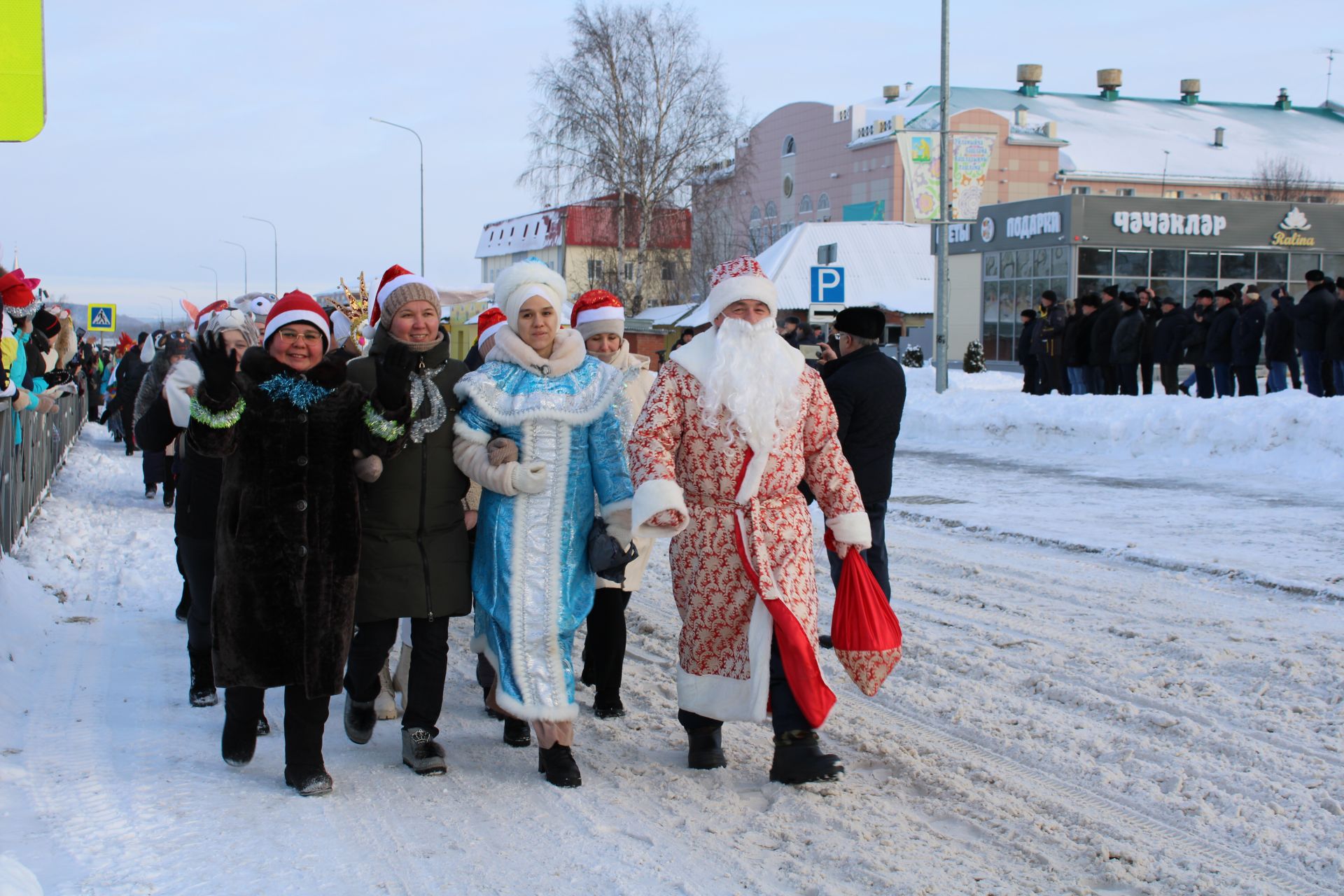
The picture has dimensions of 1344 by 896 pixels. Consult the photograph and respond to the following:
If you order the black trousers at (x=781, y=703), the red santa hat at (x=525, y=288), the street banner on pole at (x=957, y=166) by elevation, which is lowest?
the black trousers at (x=781, y=703)

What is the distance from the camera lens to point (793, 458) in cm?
471

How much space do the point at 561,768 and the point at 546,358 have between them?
5.01 feet

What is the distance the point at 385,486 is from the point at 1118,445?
1247 cm

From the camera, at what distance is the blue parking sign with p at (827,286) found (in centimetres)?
1822

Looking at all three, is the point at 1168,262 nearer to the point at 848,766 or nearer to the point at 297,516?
the point at 848,766

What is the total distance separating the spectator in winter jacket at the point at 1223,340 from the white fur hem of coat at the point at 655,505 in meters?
15.3

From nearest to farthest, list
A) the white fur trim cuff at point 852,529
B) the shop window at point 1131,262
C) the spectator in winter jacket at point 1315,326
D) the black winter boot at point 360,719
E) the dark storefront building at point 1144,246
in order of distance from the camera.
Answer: the white fur trim cuff at point 852,529 → the black winter boot at point 360,719 → the spectator in winter jacket at point 1315,326 → the dark storefront building at point 1144,246 → the shop window at point 1131,262

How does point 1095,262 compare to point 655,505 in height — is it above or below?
above

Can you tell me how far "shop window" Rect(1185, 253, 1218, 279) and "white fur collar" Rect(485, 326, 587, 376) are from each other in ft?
108

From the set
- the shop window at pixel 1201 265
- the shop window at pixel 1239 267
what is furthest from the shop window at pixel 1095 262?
the shop window at pixel 1239 267

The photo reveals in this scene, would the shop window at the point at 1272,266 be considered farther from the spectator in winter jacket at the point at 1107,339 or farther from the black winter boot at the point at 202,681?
the black winter boot at the point at 202,681

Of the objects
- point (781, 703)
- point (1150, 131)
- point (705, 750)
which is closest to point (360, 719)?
point (705, 750)

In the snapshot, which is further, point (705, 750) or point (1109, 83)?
point (1109, 83)

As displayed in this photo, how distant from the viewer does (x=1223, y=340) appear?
58.2 ft
